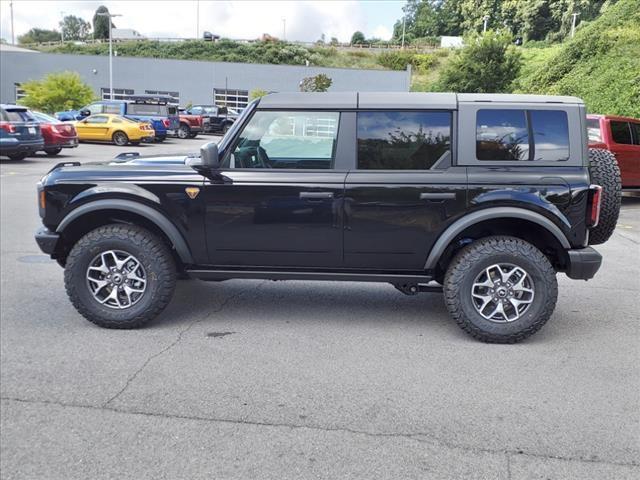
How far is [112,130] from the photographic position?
84.1 feet

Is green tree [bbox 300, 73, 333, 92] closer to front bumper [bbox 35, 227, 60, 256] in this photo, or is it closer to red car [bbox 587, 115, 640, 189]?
red car [bbox 587, 115, 640, 189]

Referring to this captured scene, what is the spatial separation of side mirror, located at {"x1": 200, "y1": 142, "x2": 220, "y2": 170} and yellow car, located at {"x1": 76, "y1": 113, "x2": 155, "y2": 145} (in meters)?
22.3

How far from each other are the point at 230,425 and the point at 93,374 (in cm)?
119

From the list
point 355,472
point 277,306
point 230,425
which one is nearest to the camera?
point 355,472

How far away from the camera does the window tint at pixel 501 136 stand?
450cm

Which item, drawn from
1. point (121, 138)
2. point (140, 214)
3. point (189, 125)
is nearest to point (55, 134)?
point (121, 138)

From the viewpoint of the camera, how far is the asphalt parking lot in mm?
2980

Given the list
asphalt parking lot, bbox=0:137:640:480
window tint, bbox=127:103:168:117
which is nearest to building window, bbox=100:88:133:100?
window tint, bbox=127:103:168:117

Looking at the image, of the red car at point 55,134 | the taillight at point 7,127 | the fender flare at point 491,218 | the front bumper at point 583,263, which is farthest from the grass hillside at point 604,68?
the taillight at point 7,127

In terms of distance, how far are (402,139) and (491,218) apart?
2.91 ft

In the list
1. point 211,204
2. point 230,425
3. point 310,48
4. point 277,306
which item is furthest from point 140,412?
point 310,48

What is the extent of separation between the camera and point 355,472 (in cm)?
288

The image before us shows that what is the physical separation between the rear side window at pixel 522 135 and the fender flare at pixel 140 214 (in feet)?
7.76

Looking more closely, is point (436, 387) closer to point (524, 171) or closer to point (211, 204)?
point (524, 171)
